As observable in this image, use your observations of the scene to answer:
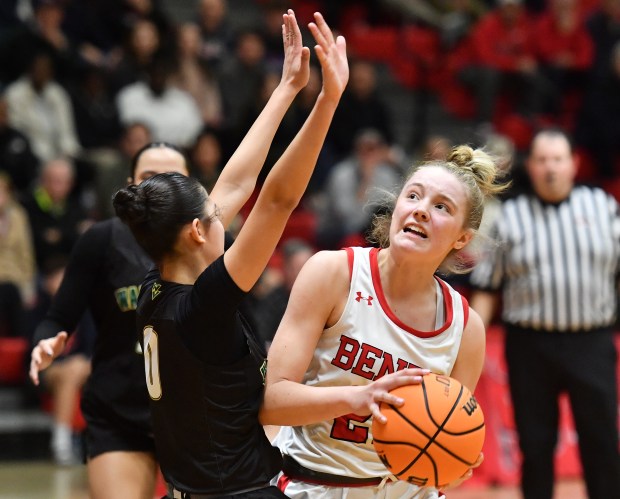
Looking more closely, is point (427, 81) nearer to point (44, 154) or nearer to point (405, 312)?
point (44, 154)

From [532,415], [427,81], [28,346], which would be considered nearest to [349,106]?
[427,81]

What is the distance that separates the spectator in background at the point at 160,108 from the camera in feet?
33.8

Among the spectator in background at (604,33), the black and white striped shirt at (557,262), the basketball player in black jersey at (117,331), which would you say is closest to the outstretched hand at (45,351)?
the basketball player in black jersey at (117,331)

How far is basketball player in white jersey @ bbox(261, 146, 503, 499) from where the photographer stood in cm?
326

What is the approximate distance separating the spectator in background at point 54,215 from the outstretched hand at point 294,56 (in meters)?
6.40

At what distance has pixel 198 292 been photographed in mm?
2914

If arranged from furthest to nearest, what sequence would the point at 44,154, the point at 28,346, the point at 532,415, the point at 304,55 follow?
1. the point at 44,154
2. the point at 28,346
3. the point at 532,415
4. the point at 304,55

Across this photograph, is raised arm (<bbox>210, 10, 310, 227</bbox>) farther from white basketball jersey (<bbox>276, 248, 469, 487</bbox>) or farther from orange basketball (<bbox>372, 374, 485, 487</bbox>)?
orange basketball (<bbox>372, 374, 485, 487</bbox>)

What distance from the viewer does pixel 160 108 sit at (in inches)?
408

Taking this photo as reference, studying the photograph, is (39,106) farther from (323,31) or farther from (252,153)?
(323,31)

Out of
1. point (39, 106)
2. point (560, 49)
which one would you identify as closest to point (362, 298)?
point (39, 106)

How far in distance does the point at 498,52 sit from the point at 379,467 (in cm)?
877

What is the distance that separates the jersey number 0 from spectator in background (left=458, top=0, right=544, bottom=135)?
8564 mm

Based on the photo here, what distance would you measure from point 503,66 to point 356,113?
1.69 m
